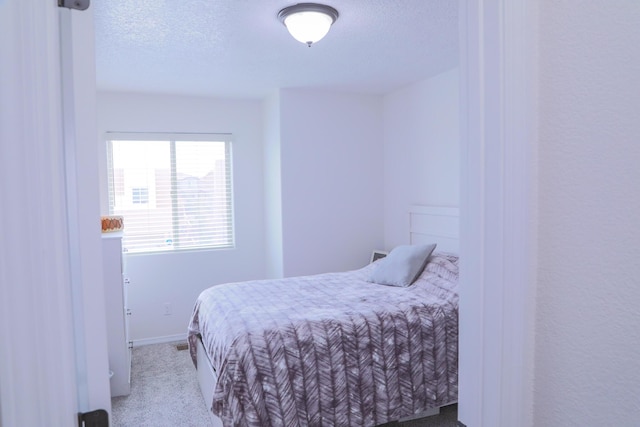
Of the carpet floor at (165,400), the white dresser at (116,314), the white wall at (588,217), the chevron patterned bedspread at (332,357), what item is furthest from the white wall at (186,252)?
the white wall at (588,217)

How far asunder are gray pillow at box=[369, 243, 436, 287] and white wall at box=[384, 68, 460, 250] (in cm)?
58

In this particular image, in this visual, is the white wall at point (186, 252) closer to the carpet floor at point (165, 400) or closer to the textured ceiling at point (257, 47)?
the textured ceiling at point (257, 47)

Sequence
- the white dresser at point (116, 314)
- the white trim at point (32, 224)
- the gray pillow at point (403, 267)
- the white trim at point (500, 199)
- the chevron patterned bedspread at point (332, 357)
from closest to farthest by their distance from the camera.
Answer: the white trim at point (32, 224), the white trim at point (500, 199), the chevron patterned bedspread at point (332, 357), the white dresser at point (116, 314), the gray pillow at point (403, 267)

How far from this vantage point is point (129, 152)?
4281mm

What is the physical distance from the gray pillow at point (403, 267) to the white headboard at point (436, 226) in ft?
1.03

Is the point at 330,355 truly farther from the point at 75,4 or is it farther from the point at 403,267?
the point at 75,4

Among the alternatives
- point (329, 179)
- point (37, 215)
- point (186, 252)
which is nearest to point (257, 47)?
point (329, 179)

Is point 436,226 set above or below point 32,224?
below

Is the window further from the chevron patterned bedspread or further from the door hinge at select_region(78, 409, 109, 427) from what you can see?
the door hinge at select_region(78, 409, 109, 427)

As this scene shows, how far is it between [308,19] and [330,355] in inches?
70.4

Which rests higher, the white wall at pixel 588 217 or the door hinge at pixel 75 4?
the door hinge at pixel 75 4

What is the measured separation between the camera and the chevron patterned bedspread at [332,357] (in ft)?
7.27

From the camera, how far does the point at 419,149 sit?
406 cm

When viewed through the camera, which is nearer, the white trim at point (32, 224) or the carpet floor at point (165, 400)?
the white trim at point (32, 224)
